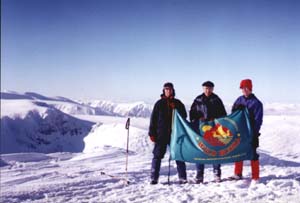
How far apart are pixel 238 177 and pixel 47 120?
490 feet

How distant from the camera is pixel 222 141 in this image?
8539mm

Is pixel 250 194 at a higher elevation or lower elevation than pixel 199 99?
lower

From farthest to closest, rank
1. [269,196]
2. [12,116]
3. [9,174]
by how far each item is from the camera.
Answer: [12,116]
[9,174]
[269,196]

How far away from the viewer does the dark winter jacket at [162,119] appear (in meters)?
8.70

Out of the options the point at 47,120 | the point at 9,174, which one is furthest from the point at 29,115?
the point at 9,174

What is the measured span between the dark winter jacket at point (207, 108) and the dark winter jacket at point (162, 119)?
37 cm

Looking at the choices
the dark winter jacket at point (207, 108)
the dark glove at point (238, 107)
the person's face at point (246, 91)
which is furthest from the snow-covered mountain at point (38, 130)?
the person's face at point (246, 91)

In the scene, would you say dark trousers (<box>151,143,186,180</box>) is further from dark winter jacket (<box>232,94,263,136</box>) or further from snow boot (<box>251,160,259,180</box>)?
dark winter jacket (<box>232,94,263,136</box>)

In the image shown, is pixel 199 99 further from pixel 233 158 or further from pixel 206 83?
pixel 233 158

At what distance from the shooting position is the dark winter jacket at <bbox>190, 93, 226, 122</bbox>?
341 inches

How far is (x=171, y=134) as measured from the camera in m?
8.78

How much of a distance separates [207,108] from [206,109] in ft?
0.11

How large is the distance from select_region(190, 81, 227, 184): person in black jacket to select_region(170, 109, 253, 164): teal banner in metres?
0.18

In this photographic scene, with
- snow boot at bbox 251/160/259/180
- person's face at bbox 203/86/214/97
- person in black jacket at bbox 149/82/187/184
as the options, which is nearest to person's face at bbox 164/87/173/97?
person in black jacket at bbox 149/82/187/184
